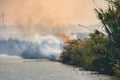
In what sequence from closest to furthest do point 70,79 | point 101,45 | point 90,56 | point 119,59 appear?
1. point 119,59
2. point 101,45
3. point 90,56
4. point 70,79

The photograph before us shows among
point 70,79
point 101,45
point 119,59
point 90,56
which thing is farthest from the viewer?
point 70,79

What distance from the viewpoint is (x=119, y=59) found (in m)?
80.8

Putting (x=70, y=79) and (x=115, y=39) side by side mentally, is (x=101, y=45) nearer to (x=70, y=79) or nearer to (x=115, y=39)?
(x=115, y=39)

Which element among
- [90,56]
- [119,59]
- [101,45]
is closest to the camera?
[119,59]

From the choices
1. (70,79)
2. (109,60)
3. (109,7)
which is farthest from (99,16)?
(70,79)

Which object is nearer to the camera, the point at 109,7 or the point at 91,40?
the point at 109,7

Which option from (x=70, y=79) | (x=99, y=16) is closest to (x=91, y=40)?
(x=99, y=16)

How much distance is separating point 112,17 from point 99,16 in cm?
224

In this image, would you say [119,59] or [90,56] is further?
[90,56]

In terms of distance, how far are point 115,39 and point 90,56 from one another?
10037 millimetres

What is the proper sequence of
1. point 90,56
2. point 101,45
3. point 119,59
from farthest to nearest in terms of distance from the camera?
point 90,56, point 101,45, point 119,59

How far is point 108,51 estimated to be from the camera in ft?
281

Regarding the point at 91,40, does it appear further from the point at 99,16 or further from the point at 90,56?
the point at 99,16

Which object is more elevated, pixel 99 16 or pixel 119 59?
pixel 99 16
